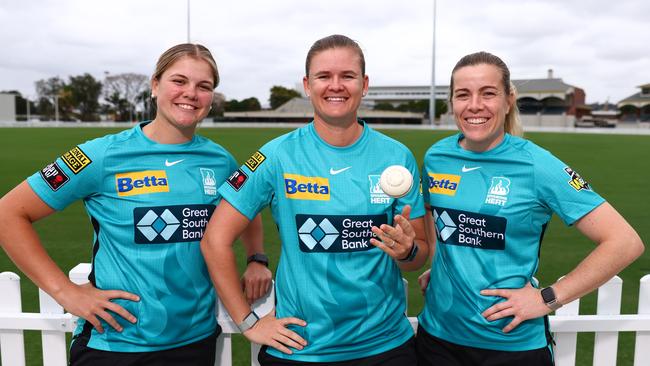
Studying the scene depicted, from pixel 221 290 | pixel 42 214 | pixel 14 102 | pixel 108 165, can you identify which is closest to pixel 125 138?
pixel 108 165

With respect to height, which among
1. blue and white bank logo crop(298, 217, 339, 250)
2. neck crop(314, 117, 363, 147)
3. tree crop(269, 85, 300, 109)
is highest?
tree crop(269, 85, 300, 109)

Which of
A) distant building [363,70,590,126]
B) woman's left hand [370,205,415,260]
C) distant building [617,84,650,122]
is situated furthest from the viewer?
distant building [617,84,650,122]

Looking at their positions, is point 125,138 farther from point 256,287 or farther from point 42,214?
point 256,287

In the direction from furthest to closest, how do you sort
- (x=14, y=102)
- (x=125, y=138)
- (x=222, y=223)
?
(x=14, y=102)
(x=125, y=138)
(x=222, y=223)

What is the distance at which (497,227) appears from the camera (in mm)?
2668

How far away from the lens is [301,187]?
8.53ft

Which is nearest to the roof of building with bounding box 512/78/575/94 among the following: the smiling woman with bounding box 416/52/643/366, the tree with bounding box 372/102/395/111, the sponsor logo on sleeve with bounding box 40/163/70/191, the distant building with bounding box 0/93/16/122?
the tree with bounding box 372/102/395/111

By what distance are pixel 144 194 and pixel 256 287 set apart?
782 millimetres

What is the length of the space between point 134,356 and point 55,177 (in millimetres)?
981

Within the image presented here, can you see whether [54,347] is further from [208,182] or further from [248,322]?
[208,182]

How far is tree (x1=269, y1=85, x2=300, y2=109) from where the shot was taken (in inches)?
4609

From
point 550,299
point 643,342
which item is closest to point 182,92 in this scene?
point 550,299

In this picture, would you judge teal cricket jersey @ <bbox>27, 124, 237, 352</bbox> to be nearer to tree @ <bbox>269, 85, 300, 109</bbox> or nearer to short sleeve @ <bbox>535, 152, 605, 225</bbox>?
short sleeve @ <bbox>535, 152, 605, 225</bbox>

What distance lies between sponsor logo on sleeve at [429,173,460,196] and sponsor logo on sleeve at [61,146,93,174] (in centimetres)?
181
